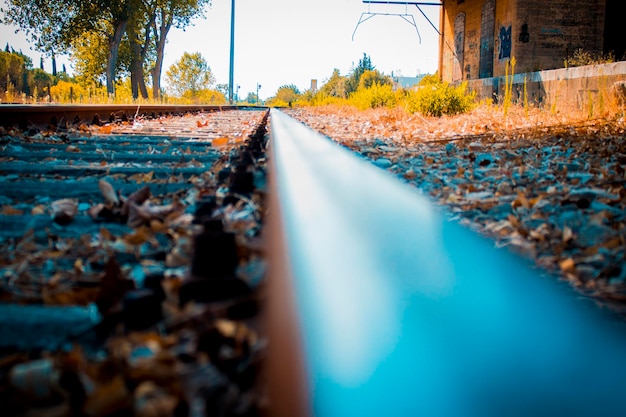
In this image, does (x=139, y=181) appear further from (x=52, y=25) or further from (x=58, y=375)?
(x=52, y=25)

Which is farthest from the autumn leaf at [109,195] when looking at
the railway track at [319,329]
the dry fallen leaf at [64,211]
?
the railway track at [319,329]

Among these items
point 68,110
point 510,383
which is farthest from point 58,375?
point 68,110

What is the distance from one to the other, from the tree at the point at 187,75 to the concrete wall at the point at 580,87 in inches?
2688

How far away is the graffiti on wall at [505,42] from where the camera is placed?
17.3 m

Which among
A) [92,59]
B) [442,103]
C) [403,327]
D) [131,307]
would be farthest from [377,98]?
[92,59]

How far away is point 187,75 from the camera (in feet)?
255

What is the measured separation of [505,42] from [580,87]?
30.8 ft

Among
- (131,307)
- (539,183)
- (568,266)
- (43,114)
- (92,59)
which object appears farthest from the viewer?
(92,59)

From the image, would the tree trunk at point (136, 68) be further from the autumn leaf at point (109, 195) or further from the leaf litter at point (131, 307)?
the leaf litter at point (131, 307)

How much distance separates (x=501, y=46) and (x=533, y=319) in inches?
744

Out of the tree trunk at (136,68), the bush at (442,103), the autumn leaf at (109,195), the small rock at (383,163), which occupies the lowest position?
the autumn leaf at (109,195)

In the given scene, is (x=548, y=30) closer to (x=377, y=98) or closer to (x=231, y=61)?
(x=377, y=98)

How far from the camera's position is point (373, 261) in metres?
0.79

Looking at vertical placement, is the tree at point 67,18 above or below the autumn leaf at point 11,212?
above
